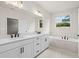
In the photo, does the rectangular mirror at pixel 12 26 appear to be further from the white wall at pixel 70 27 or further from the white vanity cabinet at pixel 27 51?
the white wall at pixel 70 27

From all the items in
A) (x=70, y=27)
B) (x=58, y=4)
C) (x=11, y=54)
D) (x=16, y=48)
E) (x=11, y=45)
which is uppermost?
(x=58, y=4)

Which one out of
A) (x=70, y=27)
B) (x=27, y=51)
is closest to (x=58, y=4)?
(x=70, y=27)

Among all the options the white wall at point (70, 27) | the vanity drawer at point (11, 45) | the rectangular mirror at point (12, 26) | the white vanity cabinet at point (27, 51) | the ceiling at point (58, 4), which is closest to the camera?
the vanity drawer at point (11, 45)

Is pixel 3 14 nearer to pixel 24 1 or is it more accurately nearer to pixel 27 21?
pixel 24 1

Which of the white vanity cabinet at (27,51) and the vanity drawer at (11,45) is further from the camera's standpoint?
the white vanity cabinet at (27,51)

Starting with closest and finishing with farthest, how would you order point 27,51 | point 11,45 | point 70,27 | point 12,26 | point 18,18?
point 11,45, point 27,51, point 12,26, point 18,18, point 70,27

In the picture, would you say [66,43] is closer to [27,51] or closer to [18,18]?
[27,51]

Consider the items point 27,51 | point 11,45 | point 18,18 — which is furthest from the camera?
point 18,18

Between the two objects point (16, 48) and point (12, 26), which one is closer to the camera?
point (16, 48)

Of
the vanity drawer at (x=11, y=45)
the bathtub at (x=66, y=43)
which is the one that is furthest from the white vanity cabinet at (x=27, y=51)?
the bathtub at (x=66, y=43)

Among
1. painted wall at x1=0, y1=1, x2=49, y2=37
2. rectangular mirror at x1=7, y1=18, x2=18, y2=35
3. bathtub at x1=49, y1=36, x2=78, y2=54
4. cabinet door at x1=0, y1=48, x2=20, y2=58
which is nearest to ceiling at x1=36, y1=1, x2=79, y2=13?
painted wall at x1=0, y1=1, x2=49, y2=37

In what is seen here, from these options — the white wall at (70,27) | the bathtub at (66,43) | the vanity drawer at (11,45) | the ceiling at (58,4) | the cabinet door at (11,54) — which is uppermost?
the ceiling at (58,4)

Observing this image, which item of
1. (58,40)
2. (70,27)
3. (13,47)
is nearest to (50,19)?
(70,27)

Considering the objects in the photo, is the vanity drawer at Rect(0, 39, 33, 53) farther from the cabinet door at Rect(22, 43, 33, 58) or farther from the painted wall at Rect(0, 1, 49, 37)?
the painted wall at Rect(0, 1, 49, 37)
